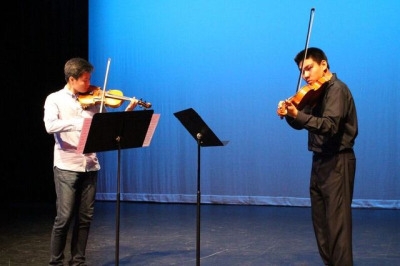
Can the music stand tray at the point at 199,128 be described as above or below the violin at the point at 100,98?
below

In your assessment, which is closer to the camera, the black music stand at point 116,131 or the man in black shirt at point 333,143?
the black music stand at point 116,131

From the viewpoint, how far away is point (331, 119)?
381 centimetres

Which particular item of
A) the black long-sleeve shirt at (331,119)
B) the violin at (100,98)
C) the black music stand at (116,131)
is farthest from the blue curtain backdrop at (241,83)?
the black music stand at (116,131)

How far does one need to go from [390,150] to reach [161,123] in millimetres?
3291

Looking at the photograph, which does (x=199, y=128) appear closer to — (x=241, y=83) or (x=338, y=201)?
(x=338, y=201)

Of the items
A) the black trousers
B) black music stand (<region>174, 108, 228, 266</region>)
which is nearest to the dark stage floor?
black music stand (<region>174, 108, 228, 266</region>)

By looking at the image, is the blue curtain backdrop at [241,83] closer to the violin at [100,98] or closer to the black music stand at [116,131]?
the violin at [100,98]

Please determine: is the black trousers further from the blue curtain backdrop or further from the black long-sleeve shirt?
the blue curtain backdrop

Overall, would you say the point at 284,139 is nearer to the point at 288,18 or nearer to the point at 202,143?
the point at 288,18

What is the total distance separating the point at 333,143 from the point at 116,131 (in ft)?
4.87

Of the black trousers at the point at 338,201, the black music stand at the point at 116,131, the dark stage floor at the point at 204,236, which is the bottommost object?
the dark stage floor at the point at 204,236

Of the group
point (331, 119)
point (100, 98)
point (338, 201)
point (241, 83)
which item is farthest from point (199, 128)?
point (241, 83)

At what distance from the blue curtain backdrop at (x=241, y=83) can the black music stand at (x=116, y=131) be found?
4.30 metres

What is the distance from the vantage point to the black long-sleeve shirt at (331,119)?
375cm
